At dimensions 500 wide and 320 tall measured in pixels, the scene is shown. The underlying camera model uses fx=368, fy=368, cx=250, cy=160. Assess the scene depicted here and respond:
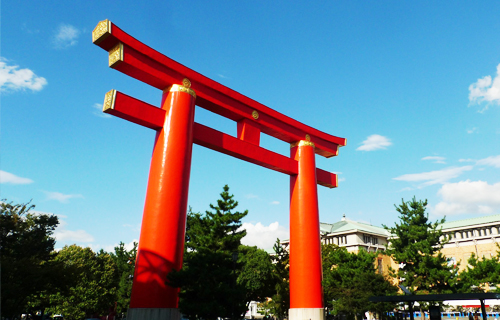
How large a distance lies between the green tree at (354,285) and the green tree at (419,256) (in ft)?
12.7

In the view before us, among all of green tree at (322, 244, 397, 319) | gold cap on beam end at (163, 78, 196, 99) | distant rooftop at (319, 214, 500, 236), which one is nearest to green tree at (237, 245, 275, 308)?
green tree at (322, 244, 397, 319)

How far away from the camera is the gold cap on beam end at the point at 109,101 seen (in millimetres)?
15945

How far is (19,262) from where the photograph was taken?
19.2m

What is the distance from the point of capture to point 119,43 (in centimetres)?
1648

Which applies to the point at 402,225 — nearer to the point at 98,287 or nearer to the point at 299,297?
the point at 299,297

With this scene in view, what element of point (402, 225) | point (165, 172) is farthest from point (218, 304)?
point (402, 225)

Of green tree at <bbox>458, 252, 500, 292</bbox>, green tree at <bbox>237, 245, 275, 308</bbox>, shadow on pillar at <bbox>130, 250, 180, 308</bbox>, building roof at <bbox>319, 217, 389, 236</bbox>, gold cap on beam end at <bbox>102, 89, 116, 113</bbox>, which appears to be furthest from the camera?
building roof at <bbox>319, 217, 389, 236</bbox>

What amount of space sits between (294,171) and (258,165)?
2579 millimetres

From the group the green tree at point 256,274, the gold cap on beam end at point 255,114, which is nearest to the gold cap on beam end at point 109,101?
the gold cap on beam end at point 255,114

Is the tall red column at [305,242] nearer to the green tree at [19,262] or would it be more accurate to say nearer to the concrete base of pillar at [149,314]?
the concrete base of pillar at [149,314]

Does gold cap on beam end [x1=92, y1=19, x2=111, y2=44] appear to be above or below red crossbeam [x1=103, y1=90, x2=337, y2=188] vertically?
above

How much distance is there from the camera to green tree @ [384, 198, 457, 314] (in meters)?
32.6

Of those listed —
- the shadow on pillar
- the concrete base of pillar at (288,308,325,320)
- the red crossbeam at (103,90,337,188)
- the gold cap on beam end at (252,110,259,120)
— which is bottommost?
the concrete base of pillar at (288,308,325,320)

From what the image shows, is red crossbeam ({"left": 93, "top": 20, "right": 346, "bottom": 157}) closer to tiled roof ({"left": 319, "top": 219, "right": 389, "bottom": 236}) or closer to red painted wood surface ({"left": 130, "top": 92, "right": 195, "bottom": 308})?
red painted wood surface ({"left": 130, "top": 92, "right": 195, "bottom": 308})
